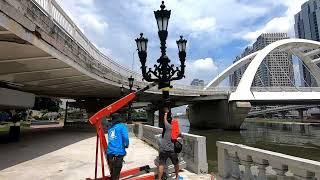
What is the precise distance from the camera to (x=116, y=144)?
6410 millimetres

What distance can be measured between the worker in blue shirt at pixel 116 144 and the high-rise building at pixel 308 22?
10622 centimetres

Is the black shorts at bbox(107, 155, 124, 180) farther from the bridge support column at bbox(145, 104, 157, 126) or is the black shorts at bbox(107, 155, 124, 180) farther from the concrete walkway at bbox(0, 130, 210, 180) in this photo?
the bridge support column at bbox(145, 104, 157, 126)

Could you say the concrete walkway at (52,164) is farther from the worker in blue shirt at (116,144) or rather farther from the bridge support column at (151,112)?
the bridge support column at (151,112)

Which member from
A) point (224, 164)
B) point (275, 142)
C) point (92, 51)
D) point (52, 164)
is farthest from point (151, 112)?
point (224, 164)

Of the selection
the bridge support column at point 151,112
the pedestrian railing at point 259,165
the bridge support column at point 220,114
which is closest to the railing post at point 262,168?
the pedestrian railing at point 259,165

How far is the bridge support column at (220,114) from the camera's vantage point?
4722 centimetres

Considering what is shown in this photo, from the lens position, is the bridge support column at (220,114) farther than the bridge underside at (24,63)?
Yes

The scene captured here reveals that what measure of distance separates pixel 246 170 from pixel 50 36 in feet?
26.8

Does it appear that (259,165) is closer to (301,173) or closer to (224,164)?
(301,173)

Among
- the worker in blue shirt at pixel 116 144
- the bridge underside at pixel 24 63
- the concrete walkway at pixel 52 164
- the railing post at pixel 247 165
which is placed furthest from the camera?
the bridge underside at pixel 24 63

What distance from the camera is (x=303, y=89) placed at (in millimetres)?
52000

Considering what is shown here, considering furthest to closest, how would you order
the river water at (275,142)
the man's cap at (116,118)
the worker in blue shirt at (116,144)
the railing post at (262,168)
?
the river water at (275,142)
the man's cap at (116,118)
the worker in blue shirt at (116,144)
the railing post at (262,168)

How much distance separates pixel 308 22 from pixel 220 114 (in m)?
81.6

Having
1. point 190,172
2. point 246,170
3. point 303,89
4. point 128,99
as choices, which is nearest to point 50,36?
point 128,99
